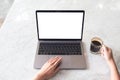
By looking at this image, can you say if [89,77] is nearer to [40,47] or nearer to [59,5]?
[40,47]

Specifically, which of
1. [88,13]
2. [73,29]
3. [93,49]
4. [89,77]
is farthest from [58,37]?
[88,13]

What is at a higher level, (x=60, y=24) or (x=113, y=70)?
(x=60, y=24)

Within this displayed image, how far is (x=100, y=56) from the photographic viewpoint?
137 cm

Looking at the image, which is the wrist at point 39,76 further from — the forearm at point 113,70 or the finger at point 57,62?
the forearm at point 113,70

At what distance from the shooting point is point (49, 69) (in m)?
1.22

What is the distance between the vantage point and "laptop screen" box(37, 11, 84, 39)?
4.50 ft

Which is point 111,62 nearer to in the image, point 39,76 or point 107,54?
point 107,54

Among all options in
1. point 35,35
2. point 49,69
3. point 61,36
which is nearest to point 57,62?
point 49,69

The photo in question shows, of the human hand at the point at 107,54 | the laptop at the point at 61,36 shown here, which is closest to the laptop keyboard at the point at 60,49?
the laptop at the point at 61,36

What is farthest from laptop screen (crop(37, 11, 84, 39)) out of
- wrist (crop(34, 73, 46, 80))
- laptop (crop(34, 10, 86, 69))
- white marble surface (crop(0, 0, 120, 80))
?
wrist (crop(34, 73, 46, 80))

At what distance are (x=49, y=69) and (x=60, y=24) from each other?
0.35m

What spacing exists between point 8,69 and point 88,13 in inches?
35.2

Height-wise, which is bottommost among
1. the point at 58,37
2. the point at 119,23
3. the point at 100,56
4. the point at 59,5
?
the point at 100,56

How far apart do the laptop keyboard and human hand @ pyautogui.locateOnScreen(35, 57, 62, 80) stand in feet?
0.28
